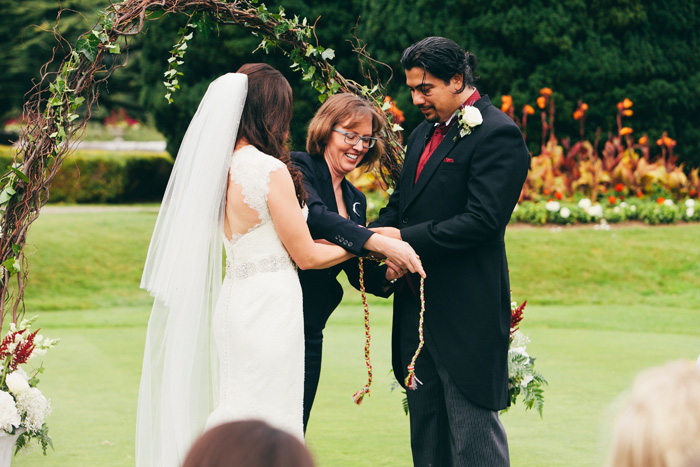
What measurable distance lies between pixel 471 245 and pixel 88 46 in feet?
6.38

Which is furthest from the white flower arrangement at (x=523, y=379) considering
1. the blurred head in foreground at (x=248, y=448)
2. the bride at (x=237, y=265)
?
the blurred head in foreground at (x=248, y=448)

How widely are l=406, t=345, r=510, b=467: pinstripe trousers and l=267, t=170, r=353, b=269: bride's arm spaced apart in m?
0.64

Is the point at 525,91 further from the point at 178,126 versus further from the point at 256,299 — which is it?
the point at 256,299

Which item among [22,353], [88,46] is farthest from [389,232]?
[22,353]

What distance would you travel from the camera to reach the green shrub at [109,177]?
20.3 m

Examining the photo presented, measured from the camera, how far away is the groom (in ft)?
11.2

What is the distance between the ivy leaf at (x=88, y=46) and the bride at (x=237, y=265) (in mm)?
620

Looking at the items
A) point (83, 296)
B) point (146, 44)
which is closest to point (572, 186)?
point (83, 296)

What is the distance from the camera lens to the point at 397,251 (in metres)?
3.52

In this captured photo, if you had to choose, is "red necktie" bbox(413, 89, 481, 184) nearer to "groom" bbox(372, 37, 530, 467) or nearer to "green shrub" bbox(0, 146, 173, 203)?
"groom" bbox(372, 37, 530, 467)

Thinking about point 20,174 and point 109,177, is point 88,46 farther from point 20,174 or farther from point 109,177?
point 109,177

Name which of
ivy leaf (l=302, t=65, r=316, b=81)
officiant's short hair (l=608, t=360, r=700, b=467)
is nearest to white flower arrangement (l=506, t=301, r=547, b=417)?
ivy leaf (l=302, t=65, r=316, b=81)

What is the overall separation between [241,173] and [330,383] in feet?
10.8

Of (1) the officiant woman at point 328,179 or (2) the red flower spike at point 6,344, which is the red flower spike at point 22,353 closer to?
(2) the red flower spike at point 6,344
